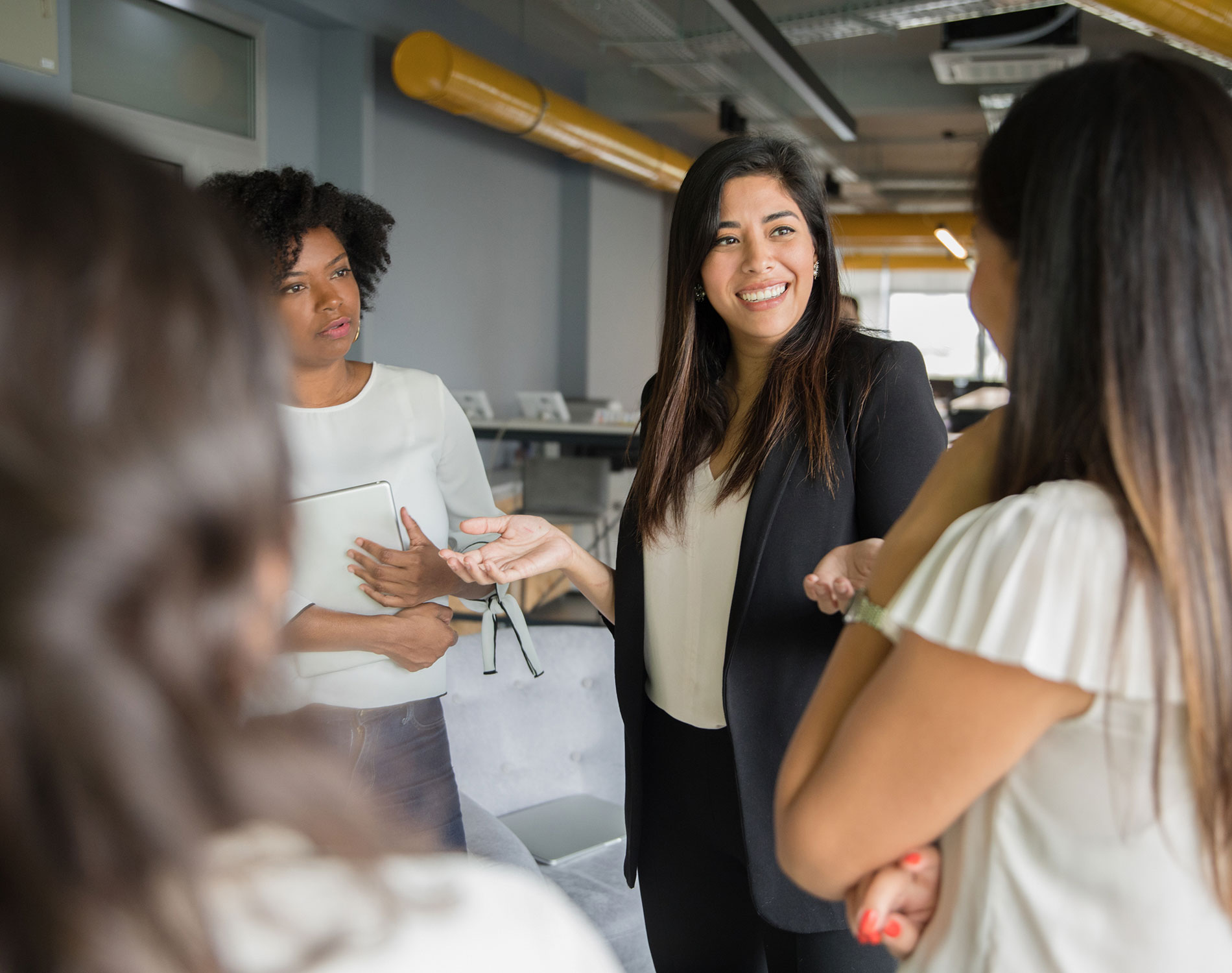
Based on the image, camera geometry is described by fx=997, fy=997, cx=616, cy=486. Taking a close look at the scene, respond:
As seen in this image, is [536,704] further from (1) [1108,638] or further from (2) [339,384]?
(1) [1108,638]

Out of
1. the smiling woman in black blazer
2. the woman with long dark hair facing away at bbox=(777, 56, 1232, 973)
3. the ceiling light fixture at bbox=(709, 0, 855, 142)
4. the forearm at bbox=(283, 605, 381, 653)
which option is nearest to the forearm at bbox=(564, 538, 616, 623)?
the smiling woman in black blazer

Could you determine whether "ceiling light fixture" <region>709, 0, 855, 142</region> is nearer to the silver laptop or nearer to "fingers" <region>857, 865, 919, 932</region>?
the silver laptop

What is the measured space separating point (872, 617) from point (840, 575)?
373 mm

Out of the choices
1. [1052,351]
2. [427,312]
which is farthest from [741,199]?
[427,312]

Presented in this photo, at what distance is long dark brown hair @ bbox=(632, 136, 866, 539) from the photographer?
1435mm

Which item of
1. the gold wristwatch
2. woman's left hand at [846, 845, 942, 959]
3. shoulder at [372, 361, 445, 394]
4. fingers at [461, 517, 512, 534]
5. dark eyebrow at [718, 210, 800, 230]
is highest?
A: dark eyebrow at [718, 210, 800, 230]

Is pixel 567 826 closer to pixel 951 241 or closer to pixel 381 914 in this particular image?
pixel 381 914

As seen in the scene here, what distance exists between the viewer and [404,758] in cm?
156

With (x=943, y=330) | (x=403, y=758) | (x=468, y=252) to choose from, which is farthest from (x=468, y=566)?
(x=943, y=330)

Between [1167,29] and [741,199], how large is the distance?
3620 mm

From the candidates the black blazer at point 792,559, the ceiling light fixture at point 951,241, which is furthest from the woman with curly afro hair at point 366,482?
the ceiling light fixture at point 951,241

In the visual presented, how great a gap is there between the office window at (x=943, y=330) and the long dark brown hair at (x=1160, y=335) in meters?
16.3

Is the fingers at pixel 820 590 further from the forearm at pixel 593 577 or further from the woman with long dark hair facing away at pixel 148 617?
the woman with long dark hair facing away at pixel 148 617

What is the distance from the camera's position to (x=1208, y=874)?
0.68m
